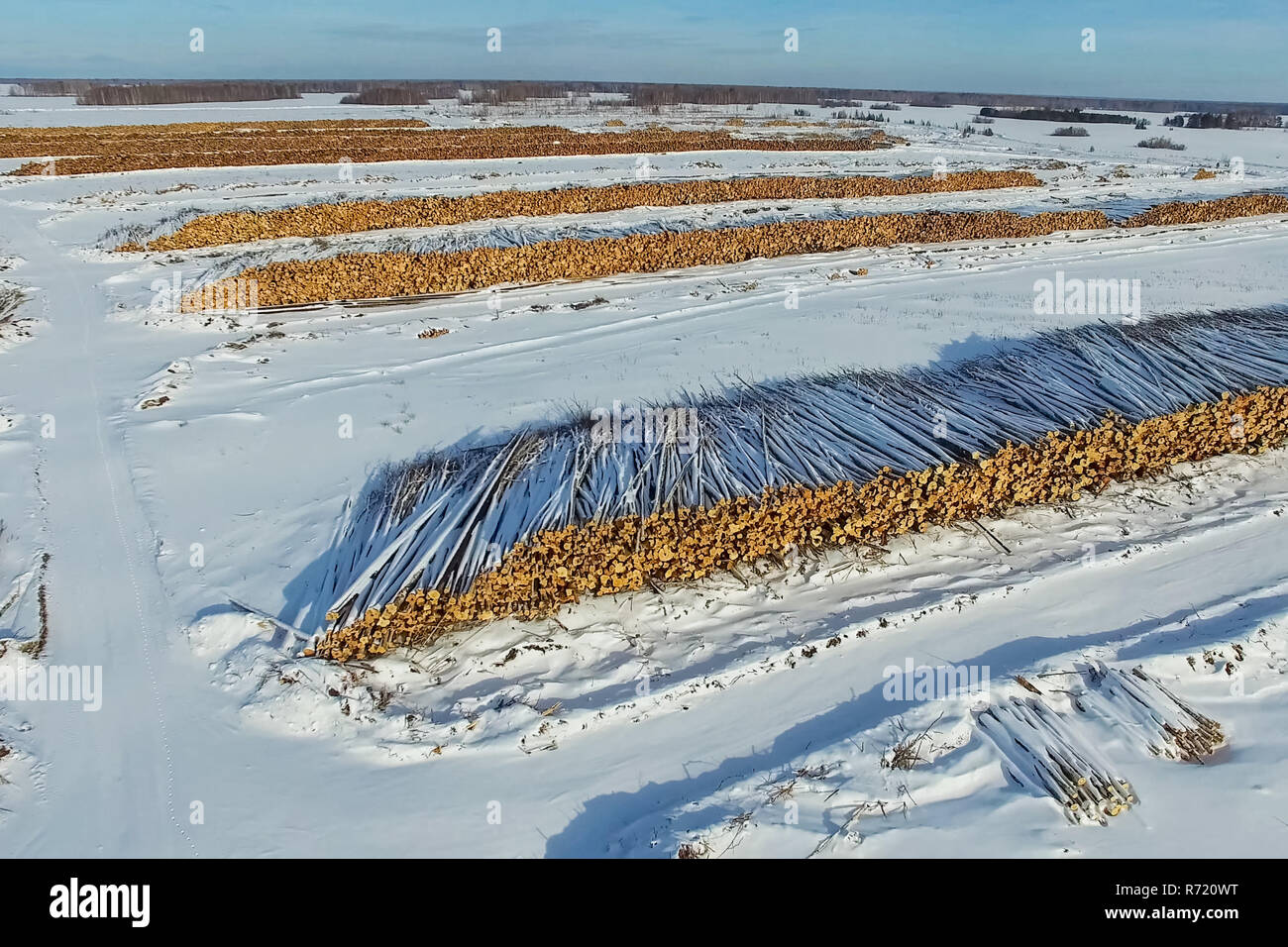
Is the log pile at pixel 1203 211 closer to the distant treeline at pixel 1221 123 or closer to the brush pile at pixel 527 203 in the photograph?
the brush pile at pixel 527 203

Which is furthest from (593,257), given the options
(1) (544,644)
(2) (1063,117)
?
(2) (1063,117)

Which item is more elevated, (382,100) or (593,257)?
(382,100)

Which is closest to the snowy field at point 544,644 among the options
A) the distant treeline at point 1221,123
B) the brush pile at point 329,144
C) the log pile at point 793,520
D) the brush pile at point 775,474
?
the log pile at point 793,520

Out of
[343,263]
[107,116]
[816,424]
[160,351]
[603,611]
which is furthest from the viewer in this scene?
[107,116]

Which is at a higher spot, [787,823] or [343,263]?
[343,263]

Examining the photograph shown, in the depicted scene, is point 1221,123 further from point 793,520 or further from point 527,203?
point 793,520
